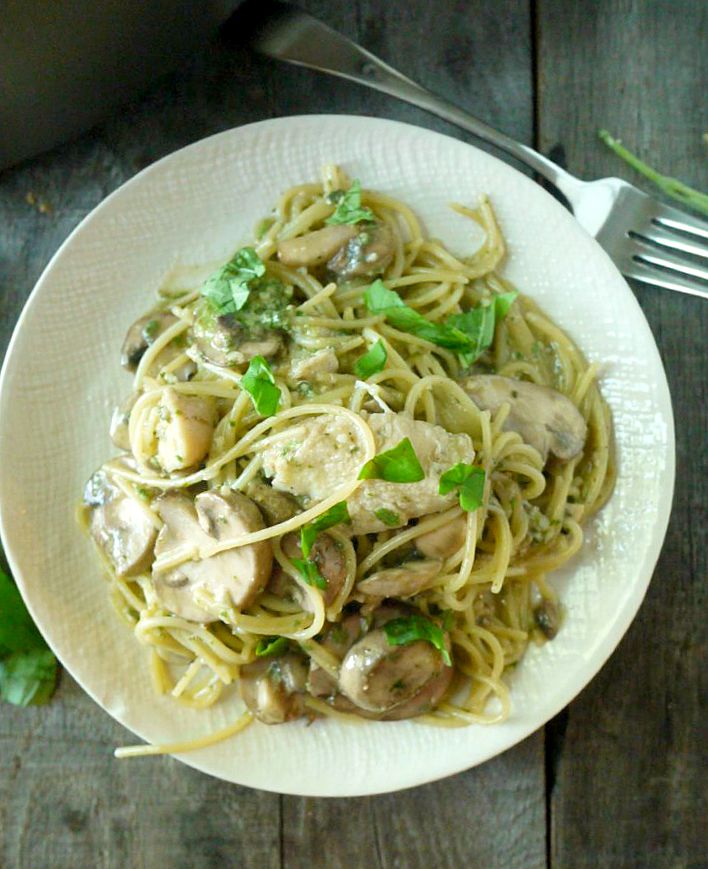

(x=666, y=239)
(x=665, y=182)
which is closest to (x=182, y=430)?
(x=666, y=239)

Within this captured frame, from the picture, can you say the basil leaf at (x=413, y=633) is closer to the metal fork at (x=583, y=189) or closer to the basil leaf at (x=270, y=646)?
the basil leaf at (x=270, y=646)

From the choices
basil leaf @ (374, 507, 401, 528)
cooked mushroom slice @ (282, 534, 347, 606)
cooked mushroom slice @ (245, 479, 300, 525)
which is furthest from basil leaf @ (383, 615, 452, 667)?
cooked mushroom slice @ (245, 479, 300, 525)

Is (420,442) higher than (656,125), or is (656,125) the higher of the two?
(656,125)

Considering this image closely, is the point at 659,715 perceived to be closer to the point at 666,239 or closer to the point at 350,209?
the point at 666,239

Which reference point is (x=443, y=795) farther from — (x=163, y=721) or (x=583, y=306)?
(x=583, y=306)

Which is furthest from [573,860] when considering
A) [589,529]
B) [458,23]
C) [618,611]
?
[458,23]
